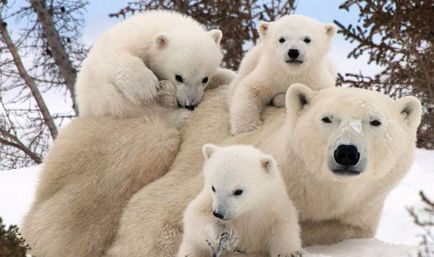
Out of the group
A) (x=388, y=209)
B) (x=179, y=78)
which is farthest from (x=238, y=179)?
(x=388, y=209)

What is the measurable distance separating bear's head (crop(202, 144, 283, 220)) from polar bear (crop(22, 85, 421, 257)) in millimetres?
331

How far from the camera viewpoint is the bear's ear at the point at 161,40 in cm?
583

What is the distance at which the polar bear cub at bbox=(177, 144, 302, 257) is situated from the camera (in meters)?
4.05

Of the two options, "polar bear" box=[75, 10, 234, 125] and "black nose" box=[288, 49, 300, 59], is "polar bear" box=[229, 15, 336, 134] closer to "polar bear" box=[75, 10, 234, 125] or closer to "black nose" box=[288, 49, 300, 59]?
"black nose" box=[288, 49, 300, 59]

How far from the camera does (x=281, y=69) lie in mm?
5316

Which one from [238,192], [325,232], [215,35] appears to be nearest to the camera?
[238,192]

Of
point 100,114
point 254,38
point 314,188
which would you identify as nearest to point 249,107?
point 314,188

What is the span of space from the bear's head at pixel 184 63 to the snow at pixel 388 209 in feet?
4.62

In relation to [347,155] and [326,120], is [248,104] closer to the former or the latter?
[326,120]

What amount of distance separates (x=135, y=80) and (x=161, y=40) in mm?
456

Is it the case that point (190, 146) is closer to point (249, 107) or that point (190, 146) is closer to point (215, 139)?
point (215, 139)

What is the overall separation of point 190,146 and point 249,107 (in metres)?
0.57

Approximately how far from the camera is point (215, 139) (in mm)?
5441

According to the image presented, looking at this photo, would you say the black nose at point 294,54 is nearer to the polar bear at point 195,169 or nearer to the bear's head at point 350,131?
the polar bear at point 195,169
